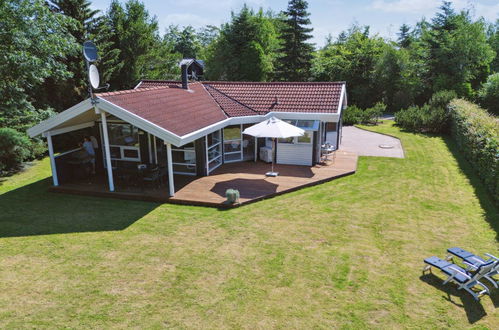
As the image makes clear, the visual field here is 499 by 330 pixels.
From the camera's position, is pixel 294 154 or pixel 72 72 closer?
pixel 294 154

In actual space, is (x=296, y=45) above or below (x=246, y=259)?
above

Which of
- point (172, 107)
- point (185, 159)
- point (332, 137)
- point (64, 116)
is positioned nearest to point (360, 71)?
point (332, 137)

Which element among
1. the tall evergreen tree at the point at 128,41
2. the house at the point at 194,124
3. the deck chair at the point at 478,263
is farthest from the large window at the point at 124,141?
the tall evergreen tree at the point at 128,41

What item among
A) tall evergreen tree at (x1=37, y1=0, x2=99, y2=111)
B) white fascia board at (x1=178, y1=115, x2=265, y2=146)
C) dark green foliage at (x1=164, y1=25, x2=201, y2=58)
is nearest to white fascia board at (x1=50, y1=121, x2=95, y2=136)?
white fascia board at (x1=178, y1=115, x2=265, y2=146)

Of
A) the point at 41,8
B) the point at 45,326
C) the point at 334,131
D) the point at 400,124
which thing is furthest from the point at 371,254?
the point at 400,124

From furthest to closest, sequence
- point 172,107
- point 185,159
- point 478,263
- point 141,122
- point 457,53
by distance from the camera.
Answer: point 457,53
point 185,159
point 172,107
point 141,122
point 478,263

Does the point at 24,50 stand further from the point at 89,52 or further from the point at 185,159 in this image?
the point at 185,159

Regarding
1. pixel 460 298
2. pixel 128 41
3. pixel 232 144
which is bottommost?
pixel 460 298
